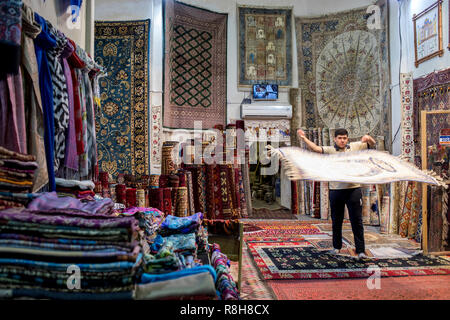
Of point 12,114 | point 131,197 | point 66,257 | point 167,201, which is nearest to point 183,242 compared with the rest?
point 66,257

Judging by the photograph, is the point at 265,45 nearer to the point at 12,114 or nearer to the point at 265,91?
the point at 265,91

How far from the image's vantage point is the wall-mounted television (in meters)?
6.53

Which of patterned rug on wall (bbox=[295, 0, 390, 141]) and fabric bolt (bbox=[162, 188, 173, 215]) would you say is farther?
patterned rug on wall (bbox=[295, 0, 390, 141])

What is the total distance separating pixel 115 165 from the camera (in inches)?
206

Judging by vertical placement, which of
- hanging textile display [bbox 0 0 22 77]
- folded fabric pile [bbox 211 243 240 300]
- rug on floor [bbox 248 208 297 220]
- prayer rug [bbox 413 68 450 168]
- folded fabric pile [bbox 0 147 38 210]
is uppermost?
prayer rug [bbox 413 68 450 168]

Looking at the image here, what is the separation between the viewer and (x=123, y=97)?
5.33m

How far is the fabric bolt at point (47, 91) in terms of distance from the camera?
159 centimetres

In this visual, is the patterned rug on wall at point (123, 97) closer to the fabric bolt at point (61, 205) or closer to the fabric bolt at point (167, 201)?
the fabric bolt at point (167, 201)

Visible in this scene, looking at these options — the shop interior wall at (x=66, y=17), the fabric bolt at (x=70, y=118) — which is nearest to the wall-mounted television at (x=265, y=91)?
the shop interior wall at (x=66, y=17)

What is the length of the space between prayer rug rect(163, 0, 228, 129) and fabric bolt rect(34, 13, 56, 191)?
423cm

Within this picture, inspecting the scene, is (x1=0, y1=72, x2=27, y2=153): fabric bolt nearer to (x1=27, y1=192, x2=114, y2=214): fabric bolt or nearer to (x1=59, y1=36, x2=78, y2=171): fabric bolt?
(x1=27, y1=192, x2=114, y2=214): fabric bolt

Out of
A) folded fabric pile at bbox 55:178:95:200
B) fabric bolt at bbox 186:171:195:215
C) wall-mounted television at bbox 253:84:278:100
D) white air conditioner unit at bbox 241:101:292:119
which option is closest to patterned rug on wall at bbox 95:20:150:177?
fabric bolt at bbox 186:171:195:215

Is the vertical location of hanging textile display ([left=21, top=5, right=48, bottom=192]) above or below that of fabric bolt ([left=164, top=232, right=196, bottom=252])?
above

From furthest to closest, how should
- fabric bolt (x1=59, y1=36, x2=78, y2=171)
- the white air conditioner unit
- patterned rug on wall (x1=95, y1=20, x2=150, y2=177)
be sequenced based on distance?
1. the white air conditioner unit
2. patterned rug on wall (x1=95, y1=20, x2=150, y2=177)
3. fabric bolt (x1=59, y1=36, x2=78, y2=171)
